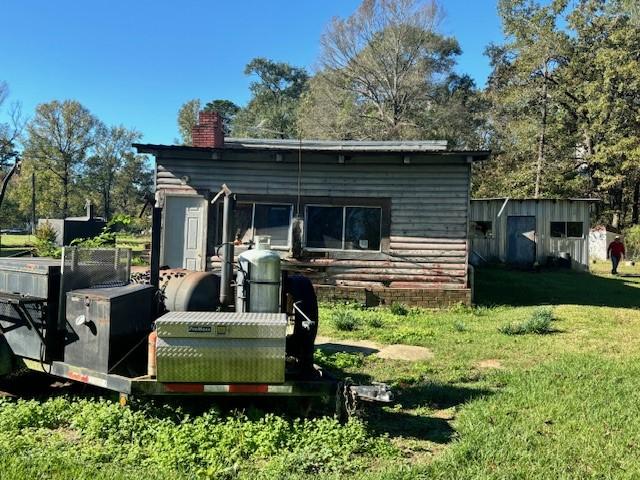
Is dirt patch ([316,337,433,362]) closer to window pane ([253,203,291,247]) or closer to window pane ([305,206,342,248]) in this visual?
window pane ([305,206,342,248])

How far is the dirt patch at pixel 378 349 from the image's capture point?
7.19m

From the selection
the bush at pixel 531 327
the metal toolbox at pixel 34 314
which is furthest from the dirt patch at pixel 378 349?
the metal toolbox at pixel 34 314

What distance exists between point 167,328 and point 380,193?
850cm

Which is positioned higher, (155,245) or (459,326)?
(155,245)

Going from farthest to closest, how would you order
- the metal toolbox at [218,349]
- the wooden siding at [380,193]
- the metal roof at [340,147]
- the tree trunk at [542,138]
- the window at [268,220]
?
the tree trunk at [542,138] < the window at [268,220] < the wooden siding at [380,193] < the metal roof at [340,147] < the metal toolbox at [218,349]

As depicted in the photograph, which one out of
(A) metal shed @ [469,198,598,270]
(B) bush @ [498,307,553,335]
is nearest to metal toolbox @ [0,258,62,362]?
(B) bush @ [498,307,553,335]

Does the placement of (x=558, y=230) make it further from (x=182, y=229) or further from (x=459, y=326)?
(x=182, y=229)

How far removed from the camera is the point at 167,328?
385 cm

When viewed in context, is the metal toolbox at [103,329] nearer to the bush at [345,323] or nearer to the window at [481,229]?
the bush at [345,323]

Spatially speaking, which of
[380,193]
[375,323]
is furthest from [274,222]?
[375,323]

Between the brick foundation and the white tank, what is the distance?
706 cm

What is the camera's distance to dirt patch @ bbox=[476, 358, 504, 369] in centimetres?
662

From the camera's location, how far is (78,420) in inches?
162

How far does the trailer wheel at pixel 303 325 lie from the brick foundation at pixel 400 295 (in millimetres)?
6761
